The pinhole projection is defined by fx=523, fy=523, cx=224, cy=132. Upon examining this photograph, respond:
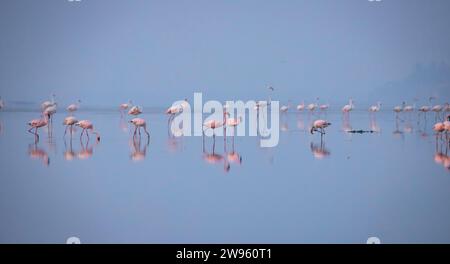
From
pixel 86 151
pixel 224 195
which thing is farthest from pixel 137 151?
pixel 224 195

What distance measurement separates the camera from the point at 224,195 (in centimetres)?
411

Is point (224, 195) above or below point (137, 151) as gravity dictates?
below

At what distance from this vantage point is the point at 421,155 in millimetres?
5980

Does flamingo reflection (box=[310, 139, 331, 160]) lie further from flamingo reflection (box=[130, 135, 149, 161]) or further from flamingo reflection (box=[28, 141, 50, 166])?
flamingo reflection (box=[28, 141, 50, 166])

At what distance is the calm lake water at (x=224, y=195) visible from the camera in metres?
3.39

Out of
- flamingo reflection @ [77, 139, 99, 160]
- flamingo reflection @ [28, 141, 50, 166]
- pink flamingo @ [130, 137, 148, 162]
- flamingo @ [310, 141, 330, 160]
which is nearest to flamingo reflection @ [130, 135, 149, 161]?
pink flamingo @ [130, 137, 148, 162]

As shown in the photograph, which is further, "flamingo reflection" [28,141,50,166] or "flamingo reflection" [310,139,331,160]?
"flamingo reflection" [310,139,331,160]

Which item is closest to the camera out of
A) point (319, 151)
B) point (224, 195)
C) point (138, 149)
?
point (224, 195)

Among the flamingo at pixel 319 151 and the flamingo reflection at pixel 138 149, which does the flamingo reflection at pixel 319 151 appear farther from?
the flamingo reflection at pixel 138 149

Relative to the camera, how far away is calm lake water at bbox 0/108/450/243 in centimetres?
339

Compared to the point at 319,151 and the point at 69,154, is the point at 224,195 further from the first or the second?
the point at 69,154

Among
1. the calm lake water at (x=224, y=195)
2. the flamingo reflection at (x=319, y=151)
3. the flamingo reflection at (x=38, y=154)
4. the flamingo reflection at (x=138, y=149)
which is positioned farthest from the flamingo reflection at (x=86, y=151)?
the flamingo reflection at (x=319, y=151)

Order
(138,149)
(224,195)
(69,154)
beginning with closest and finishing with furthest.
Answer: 1. (224,195)
2. (69,154)
3. (138,149)

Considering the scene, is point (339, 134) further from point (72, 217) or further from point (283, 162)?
point (72, 217)
